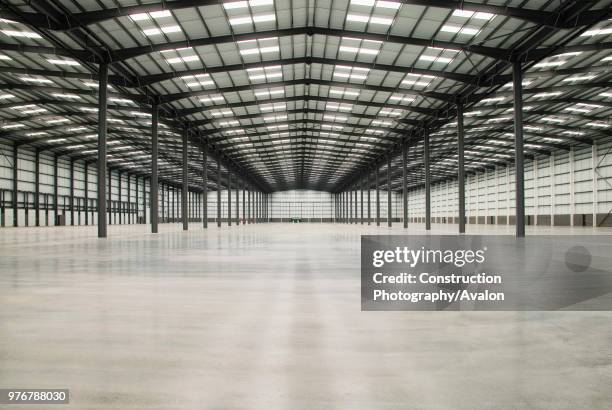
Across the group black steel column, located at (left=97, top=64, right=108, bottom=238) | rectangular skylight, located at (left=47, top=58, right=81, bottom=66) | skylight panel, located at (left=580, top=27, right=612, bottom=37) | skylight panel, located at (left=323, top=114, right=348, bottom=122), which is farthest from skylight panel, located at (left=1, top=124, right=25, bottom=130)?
skylight panel, located at (left=580, top=27, right=612, bottom=37)

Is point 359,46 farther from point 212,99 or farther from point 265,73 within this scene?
point 212,99

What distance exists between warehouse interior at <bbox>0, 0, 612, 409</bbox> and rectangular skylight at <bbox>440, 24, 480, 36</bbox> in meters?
0.12

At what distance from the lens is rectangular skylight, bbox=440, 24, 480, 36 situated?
789 inches

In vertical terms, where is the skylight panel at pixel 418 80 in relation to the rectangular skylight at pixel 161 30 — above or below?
below

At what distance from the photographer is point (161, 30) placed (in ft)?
66.8

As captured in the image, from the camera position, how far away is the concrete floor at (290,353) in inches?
81.3

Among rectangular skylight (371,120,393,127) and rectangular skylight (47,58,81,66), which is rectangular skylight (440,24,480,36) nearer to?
rectangular skylight (371,120,393,127)

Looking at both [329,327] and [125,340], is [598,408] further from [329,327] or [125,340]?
[125,340]

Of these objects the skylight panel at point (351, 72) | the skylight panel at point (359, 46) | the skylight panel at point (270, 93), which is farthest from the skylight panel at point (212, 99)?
the skylight panel at point (359, 46)

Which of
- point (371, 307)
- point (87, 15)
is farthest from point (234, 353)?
point (87, 15)

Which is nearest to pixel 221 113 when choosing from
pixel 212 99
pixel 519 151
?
pixel 212 99

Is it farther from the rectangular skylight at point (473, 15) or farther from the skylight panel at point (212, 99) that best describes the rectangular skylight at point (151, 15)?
the rectangular skylight at point (473, 15)

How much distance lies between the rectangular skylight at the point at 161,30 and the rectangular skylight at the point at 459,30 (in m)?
13.5

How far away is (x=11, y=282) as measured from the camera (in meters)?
5.90
